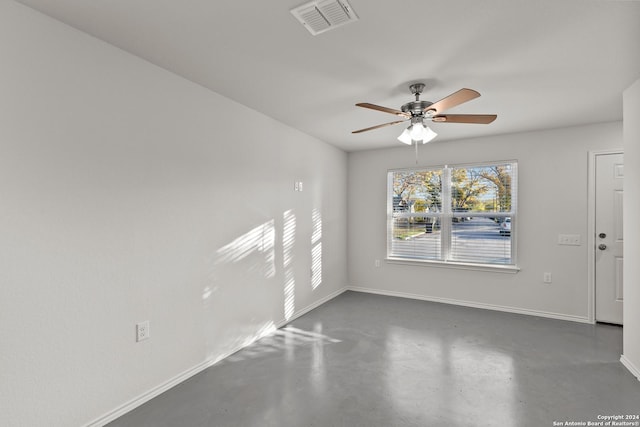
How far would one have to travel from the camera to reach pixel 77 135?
186 cm

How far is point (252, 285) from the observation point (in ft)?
10.5

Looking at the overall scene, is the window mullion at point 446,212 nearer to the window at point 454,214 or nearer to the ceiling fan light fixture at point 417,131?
the window at point 454,214

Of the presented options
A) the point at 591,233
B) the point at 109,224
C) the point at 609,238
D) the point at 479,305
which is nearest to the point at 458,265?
the point at 479,305

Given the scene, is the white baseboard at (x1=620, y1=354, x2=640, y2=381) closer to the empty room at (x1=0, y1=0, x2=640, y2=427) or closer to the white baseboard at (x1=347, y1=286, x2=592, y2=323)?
the empty room at (x1=0, y1=0, x2=640, y2=427)

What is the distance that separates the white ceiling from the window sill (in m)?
2.03

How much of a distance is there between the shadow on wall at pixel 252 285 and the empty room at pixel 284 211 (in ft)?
0.08

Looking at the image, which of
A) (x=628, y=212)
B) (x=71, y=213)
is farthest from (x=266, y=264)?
(x=628, y=212)

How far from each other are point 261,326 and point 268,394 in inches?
42.4

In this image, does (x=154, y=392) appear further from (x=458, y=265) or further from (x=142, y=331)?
(x=458, y=265)

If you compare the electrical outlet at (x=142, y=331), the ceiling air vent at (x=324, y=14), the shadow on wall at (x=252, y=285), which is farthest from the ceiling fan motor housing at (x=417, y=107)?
the electrical outlet at (x=142, y=331)

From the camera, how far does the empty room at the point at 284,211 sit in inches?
67.1

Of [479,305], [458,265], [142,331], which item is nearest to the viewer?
[142,331]

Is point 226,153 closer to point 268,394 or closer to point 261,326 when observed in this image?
point 261,326

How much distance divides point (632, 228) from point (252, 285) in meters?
3.34
